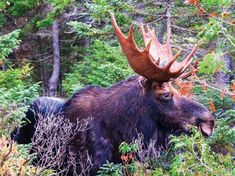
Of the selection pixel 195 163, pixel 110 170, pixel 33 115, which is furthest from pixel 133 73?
pixel 195 163

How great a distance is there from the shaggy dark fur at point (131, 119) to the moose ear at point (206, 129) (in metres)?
0.29

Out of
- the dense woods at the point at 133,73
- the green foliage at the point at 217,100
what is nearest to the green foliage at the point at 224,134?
the dense woods at the point at 133,73

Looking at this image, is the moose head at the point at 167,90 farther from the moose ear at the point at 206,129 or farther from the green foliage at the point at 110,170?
the green foliage at the point at 110,170

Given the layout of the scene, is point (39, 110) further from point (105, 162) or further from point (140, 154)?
point (140, 154)

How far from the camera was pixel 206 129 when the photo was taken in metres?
6.64

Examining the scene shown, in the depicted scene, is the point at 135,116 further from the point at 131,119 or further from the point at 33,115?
the point at 33,115

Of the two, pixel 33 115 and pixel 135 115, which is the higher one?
pixel 135 115

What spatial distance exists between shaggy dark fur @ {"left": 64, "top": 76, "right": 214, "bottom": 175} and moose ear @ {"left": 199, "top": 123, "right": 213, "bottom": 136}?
29 centimetres

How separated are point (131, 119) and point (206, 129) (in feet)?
3.17

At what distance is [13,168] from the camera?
16.0 feet

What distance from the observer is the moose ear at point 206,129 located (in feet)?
21.7

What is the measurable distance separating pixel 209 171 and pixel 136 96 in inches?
→ 80.9

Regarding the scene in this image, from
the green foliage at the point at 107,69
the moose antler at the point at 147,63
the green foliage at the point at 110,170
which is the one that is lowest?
the green foliage at the point at 110,170

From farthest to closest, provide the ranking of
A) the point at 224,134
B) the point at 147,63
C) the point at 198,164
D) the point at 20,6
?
the point at 20,6, the point at 224,134, the point at 147,63, the point at 198,164
